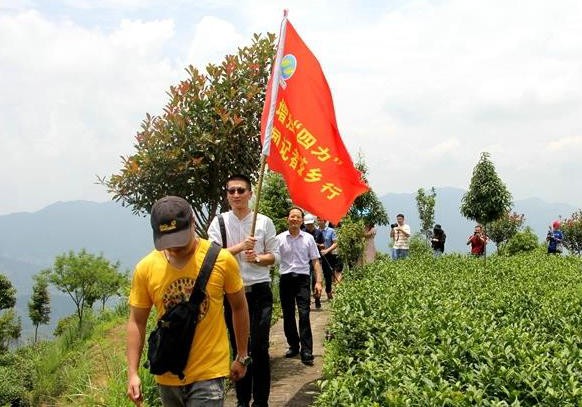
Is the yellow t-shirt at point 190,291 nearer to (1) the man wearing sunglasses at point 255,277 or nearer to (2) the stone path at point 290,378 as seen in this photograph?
(1) the man wearing sunglasses at point 255,277

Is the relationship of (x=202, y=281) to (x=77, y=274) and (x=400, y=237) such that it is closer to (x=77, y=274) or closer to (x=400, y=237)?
(x=400, y=237)

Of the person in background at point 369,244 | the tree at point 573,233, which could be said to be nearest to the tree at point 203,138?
the person in background at point 369,244

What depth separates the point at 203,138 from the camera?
24.3 ft

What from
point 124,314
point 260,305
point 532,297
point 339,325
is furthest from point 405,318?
point 124,314

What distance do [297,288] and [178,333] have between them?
4.25m

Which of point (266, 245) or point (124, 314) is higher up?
point (266, 245)

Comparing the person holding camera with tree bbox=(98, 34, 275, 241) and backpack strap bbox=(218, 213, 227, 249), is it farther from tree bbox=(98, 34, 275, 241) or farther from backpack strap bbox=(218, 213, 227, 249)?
backpack strap bbox=(218, 213, 227, 249)

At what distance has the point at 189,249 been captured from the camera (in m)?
3.19

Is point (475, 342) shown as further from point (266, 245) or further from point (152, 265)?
point (152, 265)

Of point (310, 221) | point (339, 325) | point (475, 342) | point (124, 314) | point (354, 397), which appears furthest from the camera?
point (124, 314)

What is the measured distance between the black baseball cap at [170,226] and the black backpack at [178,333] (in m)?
0.24

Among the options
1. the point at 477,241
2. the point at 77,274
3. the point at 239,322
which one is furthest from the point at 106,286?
the point at 239,322

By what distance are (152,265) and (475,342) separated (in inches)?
95.8

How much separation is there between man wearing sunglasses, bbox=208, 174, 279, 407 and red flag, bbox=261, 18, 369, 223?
470 mm
